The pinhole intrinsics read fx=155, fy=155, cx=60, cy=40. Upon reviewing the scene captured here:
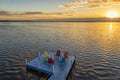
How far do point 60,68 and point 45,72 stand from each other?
2.23 meters

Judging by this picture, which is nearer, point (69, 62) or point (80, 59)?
point (69, 62)

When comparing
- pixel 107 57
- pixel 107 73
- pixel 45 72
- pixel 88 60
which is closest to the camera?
pixel 45 72

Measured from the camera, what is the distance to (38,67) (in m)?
23.2

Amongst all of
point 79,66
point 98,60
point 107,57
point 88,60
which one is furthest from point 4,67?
point 107,57

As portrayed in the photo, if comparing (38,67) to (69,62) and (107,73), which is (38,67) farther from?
(107,73)

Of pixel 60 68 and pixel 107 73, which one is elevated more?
pixel 60 68

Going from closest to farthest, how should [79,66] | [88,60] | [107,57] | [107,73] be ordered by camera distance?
[107,73] → [79,66] → [88,60] → [107,57]

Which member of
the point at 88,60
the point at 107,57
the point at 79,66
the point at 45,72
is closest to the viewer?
the point at 45,72

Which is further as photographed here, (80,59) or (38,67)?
(80,59)

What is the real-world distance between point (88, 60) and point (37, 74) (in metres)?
11.2

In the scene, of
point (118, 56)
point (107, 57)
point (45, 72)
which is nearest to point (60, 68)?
point (45, 72)

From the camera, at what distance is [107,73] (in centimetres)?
2394

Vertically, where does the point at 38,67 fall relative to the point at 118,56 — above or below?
above

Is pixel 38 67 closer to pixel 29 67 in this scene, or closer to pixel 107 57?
pixel 29 67
